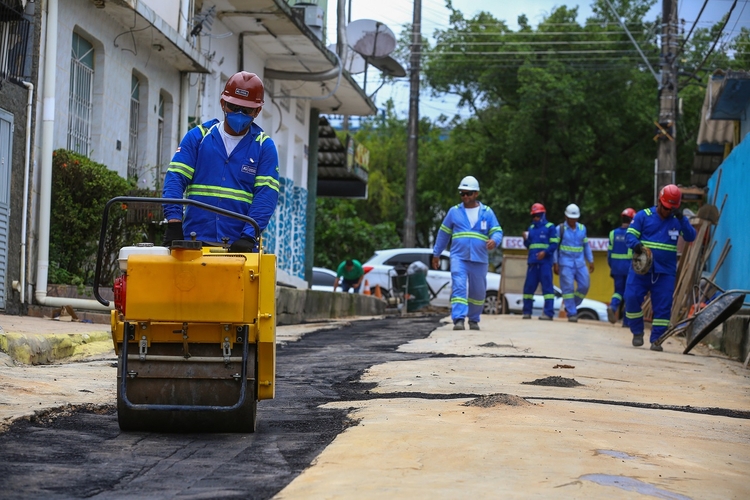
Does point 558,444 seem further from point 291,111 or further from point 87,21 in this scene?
point 291,111

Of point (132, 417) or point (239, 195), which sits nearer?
point (132, 417)

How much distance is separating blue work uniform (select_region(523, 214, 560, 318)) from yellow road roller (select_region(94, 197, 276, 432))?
14508 mm

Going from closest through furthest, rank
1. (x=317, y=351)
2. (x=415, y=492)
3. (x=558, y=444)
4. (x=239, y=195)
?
(x=415, y=492), (x=558, y=444), (x=239, y=195), (x=317, y=351)

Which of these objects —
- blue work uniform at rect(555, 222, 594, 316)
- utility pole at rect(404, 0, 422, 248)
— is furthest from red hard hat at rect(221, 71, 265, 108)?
utility pole at rect(404, 0, 422, 248)

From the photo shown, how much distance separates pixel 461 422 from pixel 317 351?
18.8 ft

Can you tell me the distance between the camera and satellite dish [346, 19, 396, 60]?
969 inches

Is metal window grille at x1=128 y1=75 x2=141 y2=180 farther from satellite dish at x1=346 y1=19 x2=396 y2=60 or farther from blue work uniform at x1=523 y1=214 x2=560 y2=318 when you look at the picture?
satellite dish at x1=346 y1=19 x2=396 y2=60

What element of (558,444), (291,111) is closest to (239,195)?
(558,444)

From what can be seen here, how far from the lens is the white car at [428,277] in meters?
28.7

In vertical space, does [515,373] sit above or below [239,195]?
below

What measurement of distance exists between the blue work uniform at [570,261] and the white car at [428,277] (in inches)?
308

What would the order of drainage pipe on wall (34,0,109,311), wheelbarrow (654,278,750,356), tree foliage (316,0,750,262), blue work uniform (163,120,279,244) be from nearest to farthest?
1. blue work uniform (163,120,279,244)
2. wheelbarrow (654,278,750,356)
3. drainage pipe on wall (34,0,109,311)
4. tree foliage (316,0,750,262)

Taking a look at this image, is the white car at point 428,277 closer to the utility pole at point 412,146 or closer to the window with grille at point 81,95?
the utility pole at point 412,146

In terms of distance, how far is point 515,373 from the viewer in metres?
8.90
